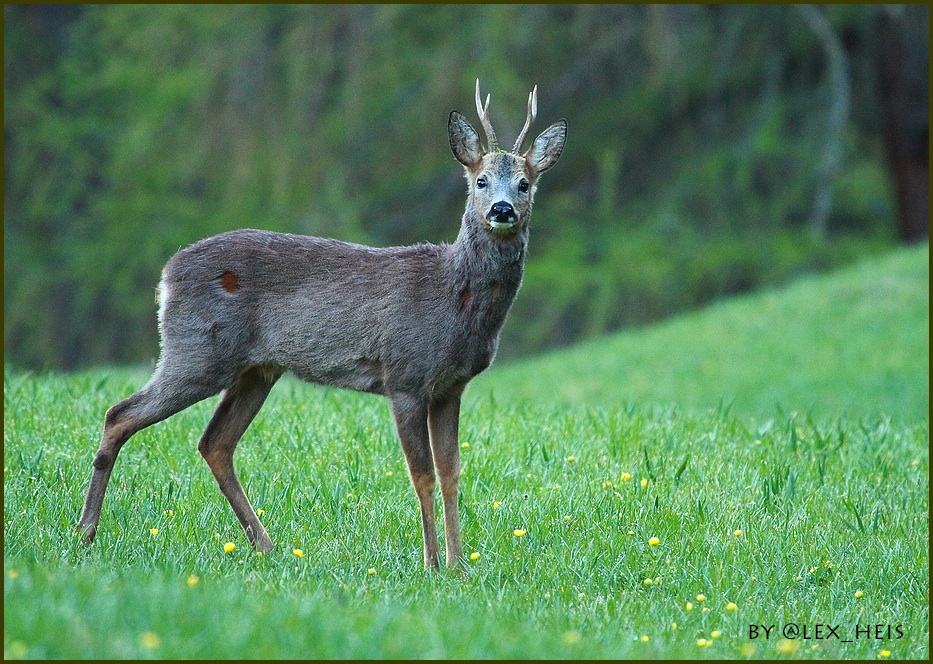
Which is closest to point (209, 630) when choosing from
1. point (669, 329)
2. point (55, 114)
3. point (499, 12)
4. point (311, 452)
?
point (311, 452)

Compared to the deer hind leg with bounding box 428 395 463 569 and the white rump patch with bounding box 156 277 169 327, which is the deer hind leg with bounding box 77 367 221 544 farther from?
the deer hind leg with bounding box 428 395 463 569

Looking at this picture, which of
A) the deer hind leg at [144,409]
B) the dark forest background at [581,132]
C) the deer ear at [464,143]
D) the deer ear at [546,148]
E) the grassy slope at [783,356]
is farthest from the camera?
the dark forest background at [581,132]

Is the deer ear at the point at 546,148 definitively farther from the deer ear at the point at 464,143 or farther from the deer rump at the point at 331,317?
the deer rump at the point at 331,317

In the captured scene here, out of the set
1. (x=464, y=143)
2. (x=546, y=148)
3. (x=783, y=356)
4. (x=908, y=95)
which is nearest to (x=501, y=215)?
(x=464, y=143)

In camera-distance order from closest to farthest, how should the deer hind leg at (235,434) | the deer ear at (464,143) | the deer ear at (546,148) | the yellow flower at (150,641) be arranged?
the yellow flower at (150,641) → the deer hind leg at (235,434) → the deer ear at (464,143) → the deer ear at (546,148)

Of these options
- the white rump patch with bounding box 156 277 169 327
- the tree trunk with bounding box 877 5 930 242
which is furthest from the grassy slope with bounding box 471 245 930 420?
the white rump patch with bounding box 156 277 169 327

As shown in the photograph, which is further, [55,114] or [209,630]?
[55,114]

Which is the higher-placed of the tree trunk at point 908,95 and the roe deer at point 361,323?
the tree trunk at point 908,95

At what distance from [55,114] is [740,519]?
19.7m

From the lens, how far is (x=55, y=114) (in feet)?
74.7

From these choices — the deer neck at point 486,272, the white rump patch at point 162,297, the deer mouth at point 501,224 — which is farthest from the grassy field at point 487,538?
the deer mouth at point 501,224

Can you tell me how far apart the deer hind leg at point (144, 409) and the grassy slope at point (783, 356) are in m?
7.23

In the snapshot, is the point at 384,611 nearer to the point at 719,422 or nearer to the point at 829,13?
the point at 719,422

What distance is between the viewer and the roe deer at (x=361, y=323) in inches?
222
